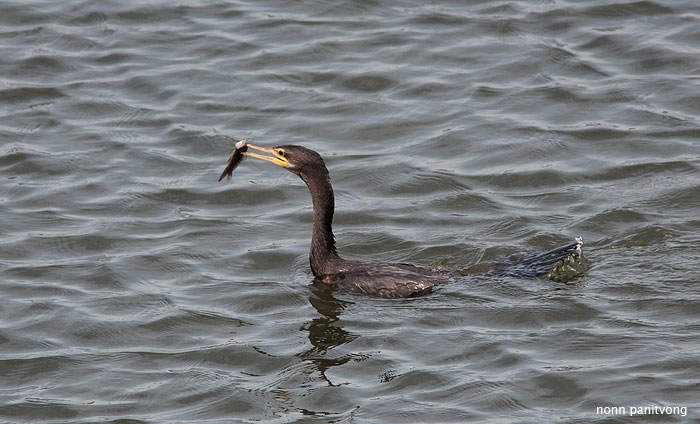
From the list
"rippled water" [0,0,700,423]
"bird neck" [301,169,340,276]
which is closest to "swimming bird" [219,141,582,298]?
"bird neck" [301,169,340,276]

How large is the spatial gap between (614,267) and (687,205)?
162 cm

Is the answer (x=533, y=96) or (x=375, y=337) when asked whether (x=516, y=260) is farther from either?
(x=533, y=96)

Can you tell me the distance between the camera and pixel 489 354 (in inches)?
401

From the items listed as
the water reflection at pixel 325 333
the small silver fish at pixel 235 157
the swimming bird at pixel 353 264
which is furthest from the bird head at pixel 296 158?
the water reflection at pixel 325 333

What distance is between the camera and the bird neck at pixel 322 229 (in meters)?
11.8

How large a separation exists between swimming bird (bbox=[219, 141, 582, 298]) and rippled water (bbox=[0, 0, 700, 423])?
6.1 inches

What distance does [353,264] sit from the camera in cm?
1183

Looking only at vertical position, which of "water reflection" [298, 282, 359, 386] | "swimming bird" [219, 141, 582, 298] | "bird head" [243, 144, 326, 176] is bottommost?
"water reflection" [298, 282, 359, 386]

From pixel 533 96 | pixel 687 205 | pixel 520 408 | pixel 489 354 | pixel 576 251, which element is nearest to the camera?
pixel 520 408

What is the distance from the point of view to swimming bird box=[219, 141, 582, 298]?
1142 centimetres

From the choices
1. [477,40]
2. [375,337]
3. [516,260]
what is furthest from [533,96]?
[375,337]

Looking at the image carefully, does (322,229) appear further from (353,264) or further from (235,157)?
(235,157)

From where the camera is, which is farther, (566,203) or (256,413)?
(566,203)

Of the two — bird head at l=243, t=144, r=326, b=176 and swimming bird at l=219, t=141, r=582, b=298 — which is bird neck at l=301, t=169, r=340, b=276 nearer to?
swimming bird at l=219, t=141, r=582, b=298
